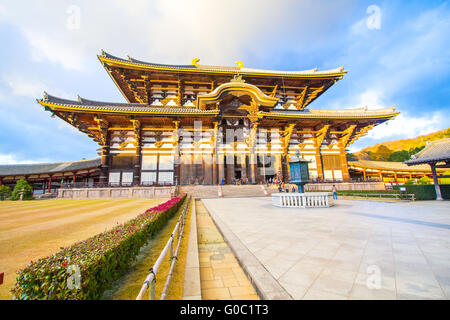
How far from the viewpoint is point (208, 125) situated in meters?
19.9

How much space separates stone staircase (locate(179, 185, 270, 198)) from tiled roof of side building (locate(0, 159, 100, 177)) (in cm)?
1594

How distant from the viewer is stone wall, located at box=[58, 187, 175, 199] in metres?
15.5

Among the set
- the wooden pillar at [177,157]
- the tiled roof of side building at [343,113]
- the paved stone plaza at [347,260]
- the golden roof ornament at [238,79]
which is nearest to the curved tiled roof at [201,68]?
the golden roof ornament at [238,79]

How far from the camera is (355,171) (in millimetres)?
27953

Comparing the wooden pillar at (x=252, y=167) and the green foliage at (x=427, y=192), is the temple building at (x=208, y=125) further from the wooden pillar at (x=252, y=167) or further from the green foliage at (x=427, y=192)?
the green foliage at (x=427, y=192)

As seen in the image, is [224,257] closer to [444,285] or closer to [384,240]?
[444,285]

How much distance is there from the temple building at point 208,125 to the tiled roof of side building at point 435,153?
704 centimetres

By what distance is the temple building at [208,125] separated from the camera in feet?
58.6

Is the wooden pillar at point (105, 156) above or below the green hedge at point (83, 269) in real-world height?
above

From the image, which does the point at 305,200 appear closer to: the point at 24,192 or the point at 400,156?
the point at 24,192

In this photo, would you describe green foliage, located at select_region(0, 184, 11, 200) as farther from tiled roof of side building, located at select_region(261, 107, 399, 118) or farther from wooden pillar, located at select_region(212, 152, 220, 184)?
tiled roof of side building, located at select_region(261, 107, 399, 118)
